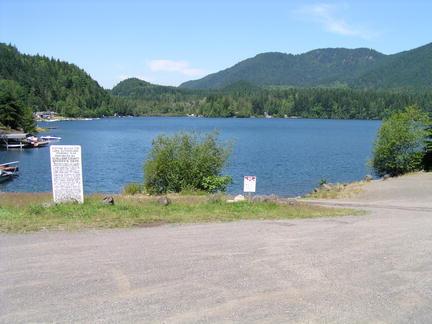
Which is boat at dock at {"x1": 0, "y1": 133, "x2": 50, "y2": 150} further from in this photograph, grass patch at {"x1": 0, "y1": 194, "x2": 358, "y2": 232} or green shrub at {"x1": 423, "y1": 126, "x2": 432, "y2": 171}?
grass patch at {"x1": 0, "y1": 194, "x2": 358, "y2": 232}

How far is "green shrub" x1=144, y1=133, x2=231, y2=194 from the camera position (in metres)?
28.5

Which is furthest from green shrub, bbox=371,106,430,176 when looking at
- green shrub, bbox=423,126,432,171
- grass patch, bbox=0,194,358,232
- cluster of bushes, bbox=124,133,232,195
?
grass patch, bbox=0,194,358,232

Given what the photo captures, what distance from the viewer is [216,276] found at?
8875 millimetres

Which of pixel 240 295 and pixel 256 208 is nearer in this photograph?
pixel 240 295

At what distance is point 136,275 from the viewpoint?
8.84m

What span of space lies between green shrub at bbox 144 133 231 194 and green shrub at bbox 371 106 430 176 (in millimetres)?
16687

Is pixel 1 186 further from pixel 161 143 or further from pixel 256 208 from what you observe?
pixel 256 208

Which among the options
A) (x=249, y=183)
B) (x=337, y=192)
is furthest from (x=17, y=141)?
(x=249, y=183)

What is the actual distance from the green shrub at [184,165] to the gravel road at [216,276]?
15075mm

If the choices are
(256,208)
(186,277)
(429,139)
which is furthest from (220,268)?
(429,139)

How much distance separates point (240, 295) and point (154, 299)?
132 centimetres

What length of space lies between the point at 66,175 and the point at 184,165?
1198 cm

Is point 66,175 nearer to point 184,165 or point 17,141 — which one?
point 184,165

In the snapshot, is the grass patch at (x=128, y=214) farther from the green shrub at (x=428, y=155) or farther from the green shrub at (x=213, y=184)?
the green shrub at (x=428, y=155)
